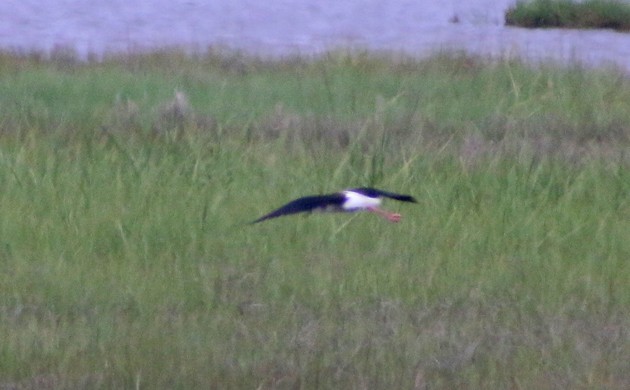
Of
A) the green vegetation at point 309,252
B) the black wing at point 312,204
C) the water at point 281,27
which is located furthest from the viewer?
the water at point 281,27

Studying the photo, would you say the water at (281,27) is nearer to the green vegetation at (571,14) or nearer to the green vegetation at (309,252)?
the green vegetation at (571,14)

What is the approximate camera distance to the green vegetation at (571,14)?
A: 18953mm

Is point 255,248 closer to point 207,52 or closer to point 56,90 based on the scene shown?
point 56,90

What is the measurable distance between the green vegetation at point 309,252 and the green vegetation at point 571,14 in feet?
31.6

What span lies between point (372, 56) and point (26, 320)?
8.07m

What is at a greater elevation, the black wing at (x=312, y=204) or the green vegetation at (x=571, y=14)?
the black wing at (x=312, y=204)

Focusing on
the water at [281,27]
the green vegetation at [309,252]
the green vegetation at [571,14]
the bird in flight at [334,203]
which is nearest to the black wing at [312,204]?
the bird in flight at [334,203]

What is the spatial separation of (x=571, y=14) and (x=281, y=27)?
4.17 meters

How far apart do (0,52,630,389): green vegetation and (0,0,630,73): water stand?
5.37m

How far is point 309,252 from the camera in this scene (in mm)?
5496

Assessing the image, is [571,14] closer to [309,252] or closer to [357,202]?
[309,252]

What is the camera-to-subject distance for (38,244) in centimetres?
548

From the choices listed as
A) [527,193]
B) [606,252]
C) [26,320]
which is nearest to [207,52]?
[527,193]

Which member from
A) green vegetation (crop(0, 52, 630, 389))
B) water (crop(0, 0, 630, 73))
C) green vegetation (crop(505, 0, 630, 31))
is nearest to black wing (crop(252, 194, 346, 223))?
green vegetation (crop(0, 52, 630, 389))
